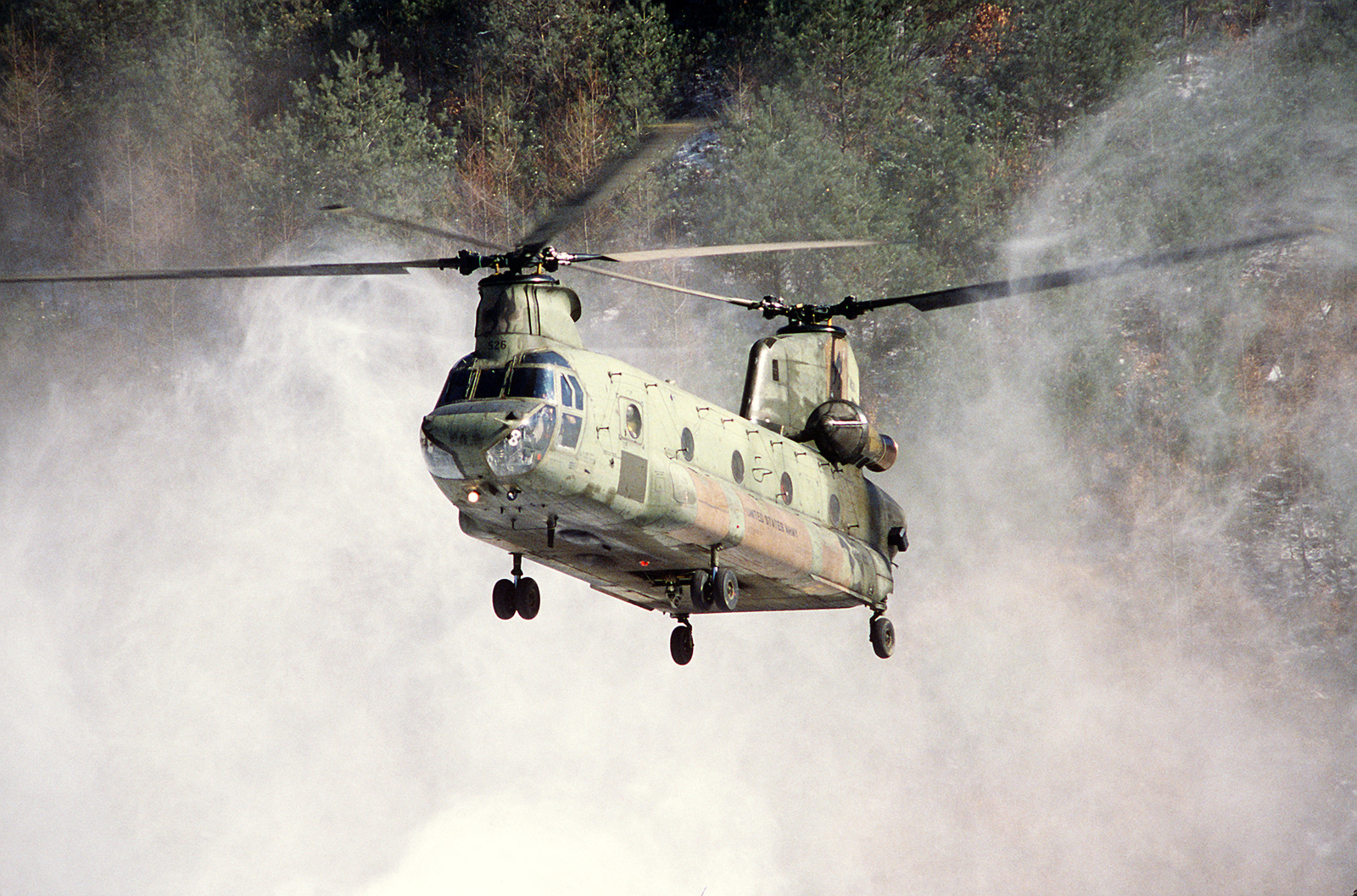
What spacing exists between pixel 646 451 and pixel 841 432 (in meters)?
4.92

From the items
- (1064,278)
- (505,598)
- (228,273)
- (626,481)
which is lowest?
(505,598)

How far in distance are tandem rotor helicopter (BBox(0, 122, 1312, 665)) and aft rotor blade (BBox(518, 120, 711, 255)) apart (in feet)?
0.09

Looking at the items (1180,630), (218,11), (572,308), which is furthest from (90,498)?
(1180,630)

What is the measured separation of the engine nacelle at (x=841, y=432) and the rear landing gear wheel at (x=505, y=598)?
203 inches

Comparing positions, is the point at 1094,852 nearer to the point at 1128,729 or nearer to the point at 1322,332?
the point at 1128,729

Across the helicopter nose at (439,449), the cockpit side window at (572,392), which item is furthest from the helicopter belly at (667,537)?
the cockpit side window at (572,392)

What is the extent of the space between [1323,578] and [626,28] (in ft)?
86.4

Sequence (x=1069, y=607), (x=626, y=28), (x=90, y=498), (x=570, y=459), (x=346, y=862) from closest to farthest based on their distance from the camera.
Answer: (x=570, y=459) < (x=346, y=862) < (x=90, y=498) < (x=1069, y=607) < (x=626, y=28)

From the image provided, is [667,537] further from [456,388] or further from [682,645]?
[682,645]

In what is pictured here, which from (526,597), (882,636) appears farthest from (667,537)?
(882,636)

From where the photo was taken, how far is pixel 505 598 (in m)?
18.3

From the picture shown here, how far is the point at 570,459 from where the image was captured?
1600 centimetres

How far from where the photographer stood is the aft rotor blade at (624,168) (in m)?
14.4

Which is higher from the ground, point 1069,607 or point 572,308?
point 1069,607
